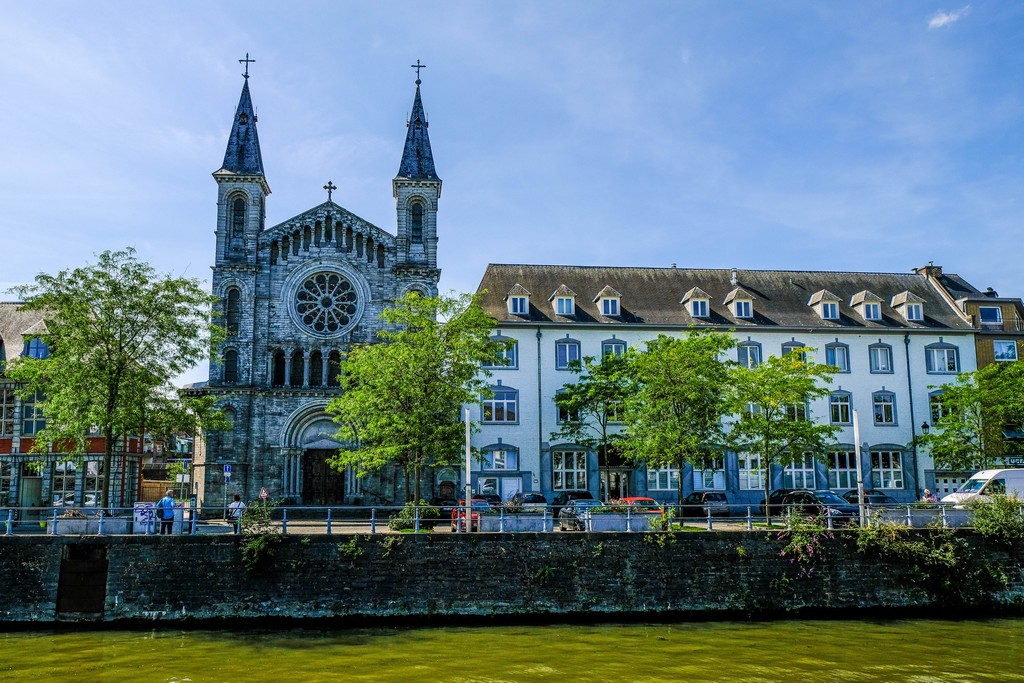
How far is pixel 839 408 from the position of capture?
43.9 metres

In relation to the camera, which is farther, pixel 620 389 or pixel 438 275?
pixel 438 275

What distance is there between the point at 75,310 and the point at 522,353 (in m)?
21.4

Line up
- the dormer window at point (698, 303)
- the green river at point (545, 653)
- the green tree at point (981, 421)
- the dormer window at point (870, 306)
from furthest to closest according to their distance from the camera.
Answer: the dormer window at point (870, 306) < the dormer window at point (698, 303) < the green tree at point (981, 421) < the green river at point (545, 653)

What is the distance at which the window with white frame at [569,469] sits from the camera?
4175 cm

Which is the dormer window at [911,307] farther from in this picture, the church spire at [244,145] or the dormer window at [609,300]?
the church spire at [244,145]

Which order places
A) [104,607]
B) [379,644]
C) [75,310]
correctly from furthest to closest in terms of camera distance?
[75,310], [104,607], [379,644]

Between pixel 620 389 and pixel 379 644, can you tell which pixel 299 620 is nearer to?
pixel 379 644

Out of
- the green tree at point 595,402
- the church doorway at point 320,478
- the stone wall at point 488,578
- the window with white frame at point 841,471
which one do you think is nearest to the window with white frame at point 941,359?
the window with white frame at point 841,471

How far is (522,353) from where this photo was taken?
42594mm

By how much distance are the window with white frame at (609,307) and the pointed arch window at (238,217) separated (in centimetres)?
1923

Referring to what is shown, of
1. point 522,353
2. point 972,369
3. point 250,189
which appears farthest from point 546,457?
point 972,369

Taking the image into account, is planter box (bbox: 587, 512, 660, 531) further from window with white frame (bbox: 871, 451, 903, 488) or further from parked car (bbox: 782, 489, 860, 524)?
window with white frame (bbox: 871, 451, 903, 488)

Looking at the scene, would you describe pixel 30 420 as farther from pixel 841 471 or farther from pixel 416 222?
pixel 841 471

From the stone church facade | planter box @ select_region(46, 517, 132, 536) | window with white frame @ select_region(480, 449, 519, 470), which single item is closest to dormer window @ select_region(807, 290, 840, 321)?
window with white frame @ select_region(480, 449, 519, 470)
